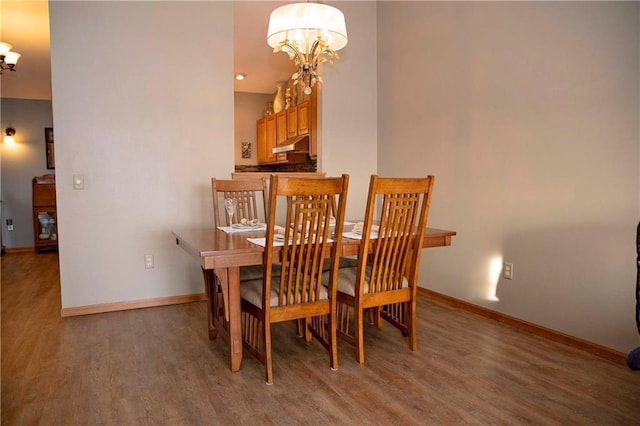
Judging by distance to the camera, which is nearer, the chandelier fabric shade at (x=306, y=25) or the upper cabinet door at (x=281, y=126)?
the chandelier fabric shade at (x=306, y=25)

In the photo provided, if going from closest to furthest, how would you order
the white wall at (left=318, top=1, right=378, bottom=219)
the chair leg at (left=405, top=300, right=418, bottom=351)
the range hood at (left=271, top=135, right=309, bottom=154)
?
the chair leg at (left=405, top=300, right=418, bottom=351) → the white wall at (left=318, top=1, right=378, bottom=219) → the range hood at (left=271, top=135, right=309, bottom=154)

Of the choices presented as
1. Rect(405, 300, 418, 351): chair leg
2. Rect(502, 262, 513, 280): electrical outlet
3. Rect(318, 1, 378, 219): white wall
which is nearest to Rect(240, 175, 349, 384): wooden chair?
Rect(405, 300, 418, 351): chair leg

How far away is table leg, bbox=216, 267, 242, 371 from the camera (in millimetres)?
2088

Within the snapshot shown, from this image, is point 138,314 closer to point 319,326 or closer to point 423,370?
point 319,326

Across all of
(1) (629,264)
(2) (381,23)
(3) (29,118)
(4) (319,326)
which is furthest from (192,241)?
(3) (29,118)

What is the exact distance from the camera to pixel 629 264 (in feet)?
7.52

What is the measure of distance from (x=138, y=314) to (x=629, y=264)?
328 cm

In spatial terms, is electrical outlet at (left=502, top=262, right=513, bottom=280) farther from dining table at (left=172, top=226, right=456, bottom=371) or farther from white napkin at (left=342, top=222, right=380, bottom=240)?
white napkin at (left=342, top=222, right=380, bottom=240)

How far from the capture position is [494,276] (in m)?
3.10

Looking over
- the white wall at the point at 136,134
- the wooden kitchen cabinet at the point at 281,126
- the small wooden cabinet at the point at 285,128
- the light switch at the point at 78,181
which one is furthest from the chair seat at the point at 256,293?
the wooden kitchen cabinet at the point at 281,126

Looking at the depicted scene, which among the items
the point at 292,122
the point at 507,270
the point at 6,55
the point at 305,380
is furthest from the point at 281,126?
the point at 305,380

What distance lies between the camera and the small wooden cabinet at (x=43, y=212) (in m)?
6.47

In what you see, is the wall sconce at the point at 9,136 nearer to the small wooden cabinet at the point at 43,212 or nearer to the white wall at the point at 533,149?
the small wooden cabinet at the point at 43,212

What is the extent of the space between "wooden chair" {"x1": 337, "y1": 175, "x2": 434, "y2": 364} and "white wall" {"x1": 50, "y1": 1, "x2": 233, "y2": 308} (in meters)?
1.75
